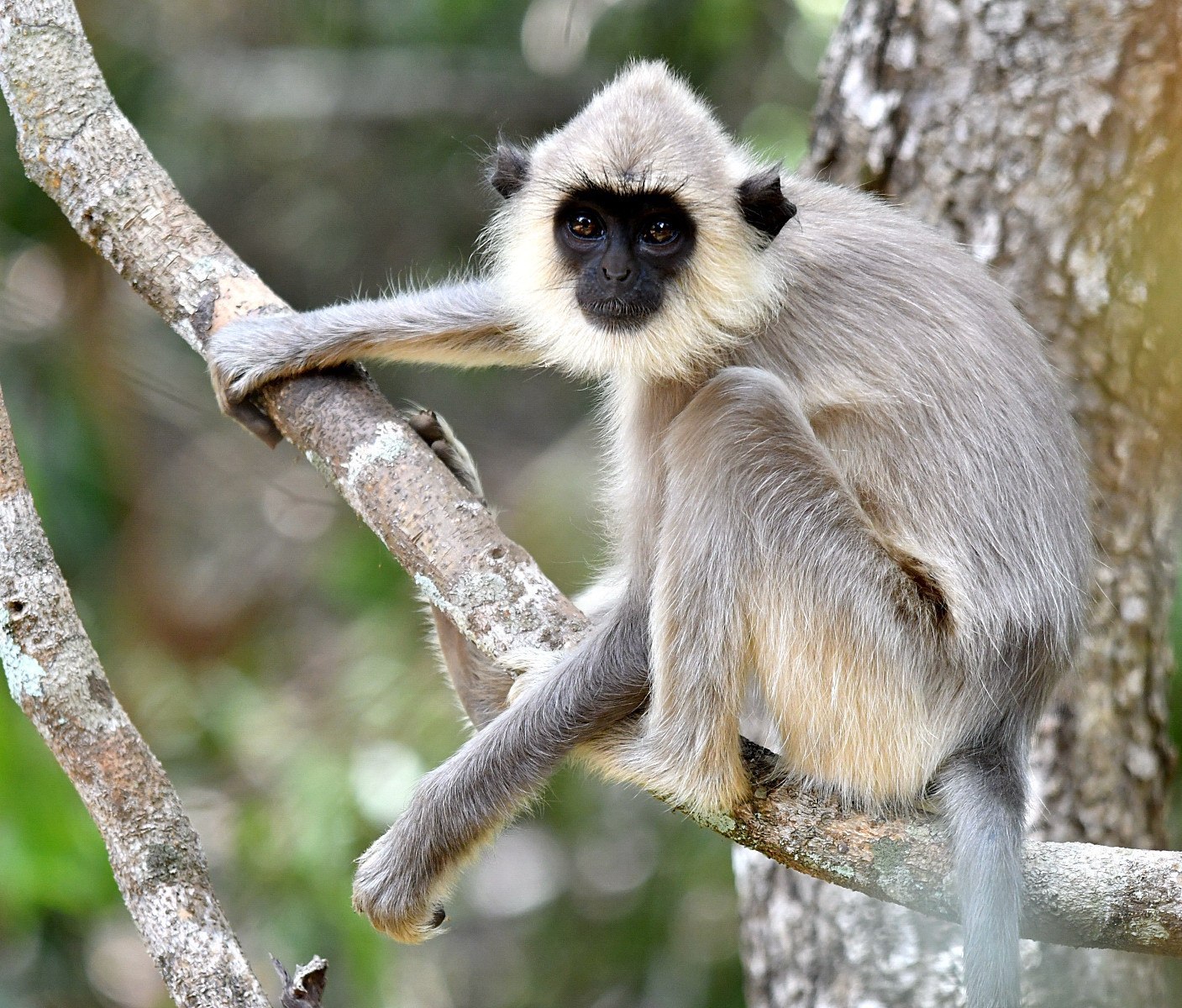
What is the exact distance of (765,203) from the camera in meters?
4.18

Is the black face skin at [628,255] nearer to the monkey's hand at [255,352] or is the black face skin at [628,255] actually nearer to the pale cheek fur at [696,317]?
the pale cheek fur at [696,317]

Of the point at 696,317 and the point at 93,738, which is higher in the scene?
the point at 696,317

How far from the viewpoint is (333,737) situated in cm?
723

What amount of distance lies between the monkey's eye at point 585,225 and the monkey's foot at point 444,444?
834mm

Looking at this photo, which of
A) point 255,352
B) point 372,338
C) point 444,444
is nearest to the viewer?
point 255,352

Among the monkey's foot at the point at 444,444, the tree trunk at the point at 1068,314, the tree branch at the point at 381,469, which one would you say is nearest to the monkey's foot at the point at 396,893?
the tree branch at the point at 381,469

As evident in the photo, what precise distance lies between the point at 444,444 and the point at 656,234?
111 centimetres

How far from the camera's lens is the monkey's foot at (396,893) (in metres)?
4.05

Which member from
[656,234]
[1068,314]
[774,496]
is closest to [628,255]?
[656,234]

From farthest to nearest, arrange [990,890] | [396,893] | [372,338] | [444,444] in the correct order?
[444,444], [372,338], [396,893], [990,890]

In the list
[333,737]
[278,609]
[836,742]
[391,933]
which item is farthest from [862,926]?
[278,609]

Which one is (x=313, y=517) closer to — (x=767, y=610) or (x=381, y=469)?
(x=381, y=469)

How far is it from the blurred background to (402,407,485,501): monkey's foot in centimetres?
70

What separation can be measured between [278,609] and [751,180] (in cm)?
708
